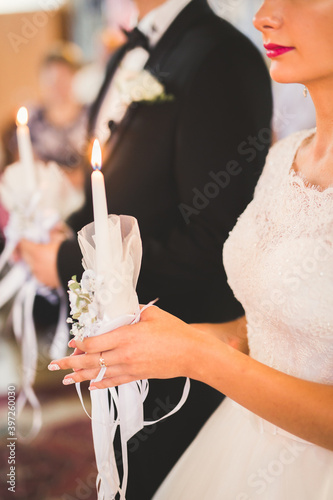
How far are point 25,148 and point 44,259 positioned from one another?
36cm

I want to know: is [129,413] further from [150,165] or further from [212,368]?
[150,165]

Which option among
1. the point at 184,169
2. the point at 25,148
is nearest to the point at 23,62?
the point at 25,148

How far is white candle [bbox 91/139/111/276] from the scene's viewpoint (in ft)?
2.44

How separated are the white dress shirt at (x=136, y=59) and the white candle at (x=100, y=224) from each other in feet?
2.66

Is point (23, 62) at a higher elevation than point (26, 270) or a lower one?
higher

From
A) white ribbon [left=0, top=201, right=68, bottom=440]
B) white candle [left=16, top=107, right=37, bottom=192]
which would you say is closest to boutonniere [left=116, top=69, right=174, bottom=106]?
white candle [left=16, top=107, right=37, bottom=192]

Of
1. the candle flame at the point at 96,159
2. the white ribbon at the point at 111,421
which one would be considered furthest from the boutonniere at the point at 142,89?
the white ribbon at the point at 111,421

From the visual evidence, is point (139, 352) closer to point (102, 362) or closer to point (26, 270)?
point (102, 362)

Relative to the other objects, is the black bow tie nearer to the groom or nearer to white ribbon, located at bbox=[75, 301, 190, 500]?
the groom

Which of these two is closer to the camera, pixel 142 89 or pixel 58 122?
pixel 142 89

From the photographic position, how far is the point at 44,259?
5.27 feet

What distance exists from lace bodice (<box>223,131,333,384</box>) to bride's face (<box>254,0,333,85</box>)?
0.73 feet

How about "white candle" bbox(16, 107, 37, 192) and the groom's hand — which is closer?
"white candle" bbox(16, 107, 37, 192)

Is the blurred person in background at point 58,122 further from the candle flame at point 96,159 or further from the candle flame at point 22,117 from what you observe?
the candle flame at point 96,159
